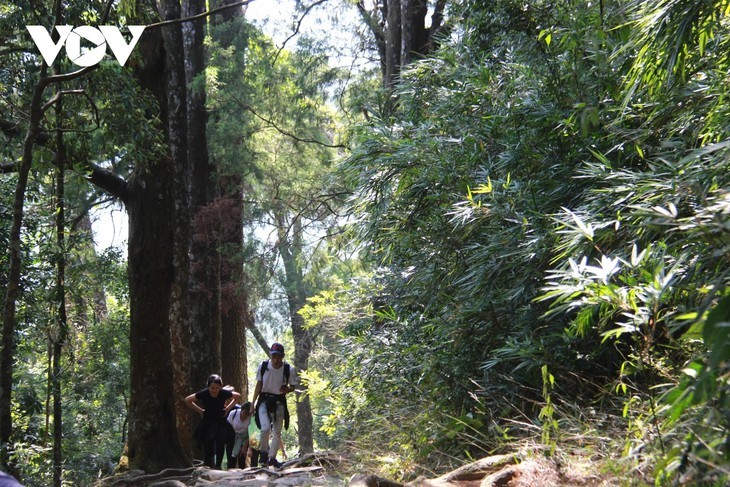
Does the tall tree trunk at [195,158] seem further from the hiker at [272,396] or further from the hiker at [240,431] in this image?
the hiker at [272,396]

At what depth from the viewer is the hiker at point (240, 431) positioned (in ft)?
34.8

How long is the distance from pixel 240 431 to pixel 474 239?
219 inches

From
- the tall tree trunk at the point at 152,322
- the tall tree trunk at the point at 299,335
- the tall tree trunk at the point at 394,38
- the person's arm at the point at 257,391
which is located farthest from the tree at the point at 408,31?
the tall tree trunk at the point at 299,335

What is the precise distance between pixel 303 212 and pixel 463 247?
9.20m

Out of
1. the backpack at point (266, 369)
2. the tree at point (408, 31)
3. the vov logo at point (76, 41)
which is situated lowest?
the backpack at point (266, 369)

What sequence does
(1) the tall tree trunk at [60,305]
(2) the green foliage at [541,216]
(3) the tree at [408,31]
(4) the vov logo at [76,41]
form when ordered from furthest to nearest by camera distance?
(3) the tree at [408,31] → (1) the tall tree trunk at [60,305] → (4) the vov logo at [76,41] → (2) the green foliage at [541,216]

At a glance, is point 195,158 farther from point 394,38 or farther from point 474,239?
point 474,239

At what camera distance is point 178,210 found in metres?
10.7

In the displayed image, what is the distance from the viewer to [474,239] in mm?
7012

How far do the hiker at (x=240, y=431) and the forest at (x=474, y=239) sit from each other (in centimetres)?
70

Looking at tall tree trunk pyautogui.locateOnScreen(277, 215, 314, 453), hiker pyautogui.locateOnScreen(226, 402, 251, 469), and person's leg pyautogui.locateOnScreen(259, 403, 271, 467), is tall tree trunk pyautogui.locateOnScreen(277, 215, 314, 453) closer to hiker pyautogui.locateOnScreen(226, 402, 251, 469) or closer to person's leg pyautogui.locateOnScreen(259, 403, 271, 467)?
hiker pyautogui.locateOnScreen(226, 402, 251, 469)

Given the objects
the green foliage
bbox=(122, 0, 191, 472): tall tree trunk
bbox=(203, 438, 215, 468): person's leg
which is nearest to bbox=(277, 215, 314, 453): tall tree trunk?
bbox=(203, 438, 215, 468): person's leg

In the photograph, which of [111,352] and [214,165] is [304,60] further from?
[111,352]

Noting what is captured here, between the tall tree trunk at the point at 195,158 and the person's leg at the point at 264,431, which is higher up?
the tall tree trunk at the point at 195,158
